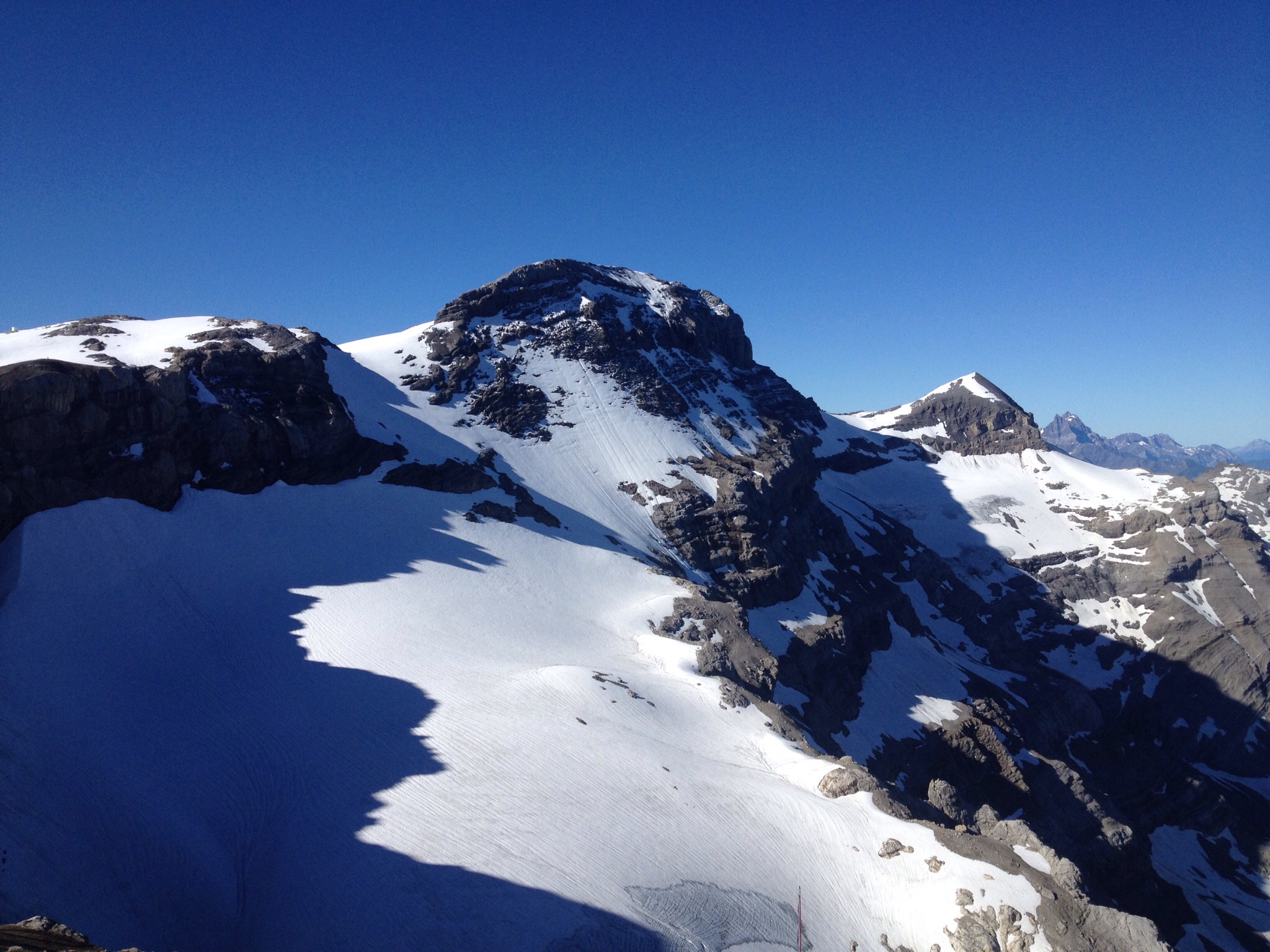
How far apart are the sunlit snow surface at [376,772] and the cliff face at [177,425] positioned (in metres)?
1.75

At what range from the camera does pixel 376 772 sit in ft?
67.8

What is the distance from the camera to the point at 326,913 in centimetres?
1571

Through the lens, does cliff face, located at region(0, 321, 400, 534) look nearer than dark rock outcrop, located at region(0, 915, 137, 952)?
No

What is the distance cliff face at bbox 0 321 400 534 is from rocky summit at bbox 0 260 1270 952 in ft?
0.70

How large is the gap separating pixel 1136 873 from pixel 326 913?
161 ft

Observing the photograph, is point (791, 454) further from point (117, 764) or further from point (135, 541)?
point (117, 764)

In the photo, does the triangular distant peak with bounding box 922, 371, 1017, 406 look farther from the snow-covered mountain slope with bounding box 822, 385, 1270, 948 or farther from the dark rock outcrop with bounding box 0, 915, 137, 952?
the dark rock outcrop with bounding box 0, 915, 137, 952

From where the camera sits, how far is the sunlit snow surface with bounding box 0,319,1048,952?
16.0 m

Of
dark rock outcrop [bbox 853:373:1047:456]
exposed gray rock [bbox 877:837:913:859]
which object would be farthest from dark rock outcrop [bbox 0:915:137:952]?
dark rock outcrop [bbox 853:373:1047:456]

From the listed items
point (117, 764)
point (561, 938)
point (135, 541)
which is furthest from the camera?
point (135, 541)

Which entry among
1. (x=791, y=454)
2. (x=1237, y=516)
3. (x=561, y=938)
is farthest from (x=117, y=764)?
(x=1237, y=516)

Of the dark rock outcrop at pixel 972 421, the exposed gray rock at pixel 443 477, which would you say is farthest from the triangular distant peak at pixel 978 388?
the exposed gray rock at pixel 443 477

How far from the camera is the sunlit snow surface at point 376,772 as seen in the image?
16031 millimetres

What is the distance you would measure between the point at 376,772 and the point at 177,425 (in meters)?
27.8
